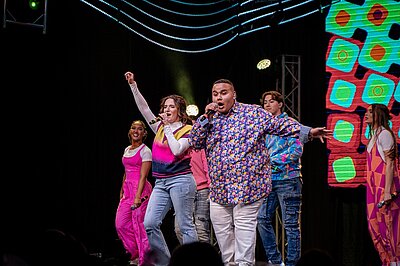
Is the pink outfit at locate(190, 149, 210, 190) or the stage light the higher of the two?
the stage light

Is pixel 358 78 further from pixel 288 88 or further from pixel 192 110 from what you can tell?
pixel 192 110

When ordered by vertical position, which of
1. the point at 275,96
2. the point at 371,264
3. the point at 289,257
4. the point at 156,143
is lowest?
the point at 371,264

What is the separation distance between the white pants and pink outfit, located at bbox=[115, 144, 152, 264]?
2293mm

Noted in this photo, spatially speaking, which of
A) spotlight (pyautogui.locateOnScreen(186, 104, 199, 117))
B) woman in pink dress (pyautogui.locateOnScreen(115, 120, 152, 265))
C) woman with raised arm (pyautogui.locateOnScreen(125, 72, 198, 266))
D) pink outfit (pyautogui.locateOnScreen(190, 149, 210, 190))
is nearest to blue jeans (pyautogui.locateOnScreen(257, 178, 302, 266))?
pink outfit (pyautogui.locateOnScreen(190, 149, 210, 190))

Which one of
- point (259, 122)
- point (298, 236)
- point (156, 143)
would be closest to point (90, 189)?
point (156, 143)

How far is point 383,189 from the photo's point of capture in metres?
6.70

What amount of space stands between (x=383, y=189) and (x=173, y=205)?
7.73ft

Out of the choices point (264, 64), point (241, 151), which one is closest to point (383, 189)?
point (241, 151)

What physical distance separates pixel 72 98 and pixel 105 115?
602mm

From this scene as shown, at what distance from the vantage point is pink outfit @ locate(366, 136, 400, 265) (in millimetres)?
6582

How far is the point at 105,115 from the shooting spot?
9.33 metres

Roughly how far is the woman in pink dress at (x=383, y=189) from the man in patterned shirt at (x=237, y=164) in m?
1.56

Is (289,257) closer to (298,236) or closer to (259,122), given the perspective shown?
(298,236)

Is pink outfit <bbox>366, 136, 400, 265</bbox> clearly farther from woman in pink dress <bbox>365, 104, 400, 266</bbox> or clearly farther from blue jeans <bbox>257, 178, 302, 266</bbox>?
blue jeans <bbox>257, 178, 302, 266</bbox>
